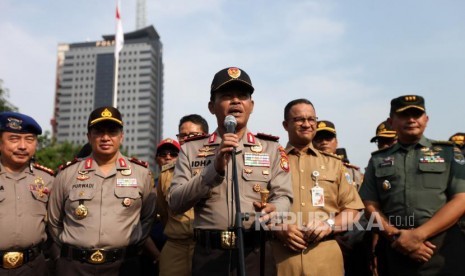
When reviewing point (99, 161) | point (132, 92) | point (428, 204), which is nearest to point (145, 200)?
point (99, 161)

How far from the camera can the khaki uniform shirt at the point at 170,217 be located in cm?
Answer: 419

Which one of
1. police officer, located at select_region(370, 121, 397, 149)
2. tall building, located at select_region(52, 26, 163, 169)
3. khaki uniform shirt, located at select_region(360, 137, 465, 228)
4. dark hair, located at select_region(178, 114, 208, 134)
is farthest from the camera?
tall building, located at select_region(52, 26, 163, 169)

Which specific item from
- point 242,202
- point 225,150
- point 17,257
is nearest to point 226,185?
point 242,202

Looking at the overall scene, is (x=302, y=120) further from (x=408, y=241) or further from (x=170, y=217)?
(x=170, y=217)

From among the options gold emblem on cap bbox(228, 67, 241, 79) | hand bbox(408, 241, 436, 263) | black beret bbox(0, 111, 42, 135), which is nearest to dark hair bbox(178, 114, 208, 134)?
black beret bbox(0, 111, 42, 135)

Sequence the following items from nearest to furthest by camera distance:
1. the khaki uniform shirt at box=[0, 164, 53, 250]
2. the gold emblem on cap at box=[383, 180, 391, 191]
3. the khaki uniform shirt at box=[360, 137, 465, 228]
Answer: the khaki uniform shirt at box=[360, 137, 465, 228] < the gold emblem on cap at box=[383, 180, 391, 191] < the khaki uniform shirt at box=[0, 164, 53, 250]

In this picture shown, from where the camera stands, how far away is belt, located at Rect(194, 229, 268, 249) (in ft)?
9.18

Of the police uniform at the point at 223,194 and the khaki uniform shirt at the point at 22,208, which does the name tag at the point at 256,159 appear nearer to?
the police uniform at the point at 223,194

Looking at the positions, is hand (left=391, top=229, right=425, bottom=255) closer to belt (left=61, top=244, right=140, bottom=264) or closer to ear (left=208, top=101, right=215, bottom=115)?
ear (left=208, top=101, right=215, bottom=115)

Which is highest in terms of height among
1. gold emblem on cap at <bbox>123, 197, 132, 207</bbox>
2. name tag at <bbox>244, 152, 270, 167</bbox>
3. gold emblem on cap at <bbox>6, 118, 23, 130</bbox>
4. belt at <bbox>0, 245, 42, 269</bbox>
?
gold emblem on cap at <bbox>6, 118, 23, 130</bbox>

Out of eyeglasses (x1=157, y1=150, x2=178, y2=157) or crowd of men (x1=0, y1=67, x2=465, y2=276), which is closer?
crowd of men (x1=0, y1=67, x2=465, y2=276)

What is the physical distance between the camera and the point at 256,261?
9.43 feet

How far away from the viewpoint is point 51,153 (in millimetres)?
31188

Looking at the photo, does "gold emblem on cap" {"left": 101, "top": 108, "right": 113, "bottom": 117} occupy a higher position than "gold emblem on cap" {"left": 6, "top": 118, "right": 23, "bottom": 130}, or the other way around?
"gold emblem on cap" {"left": 101, "top": 108, "right": 113, "bottom": 117}
